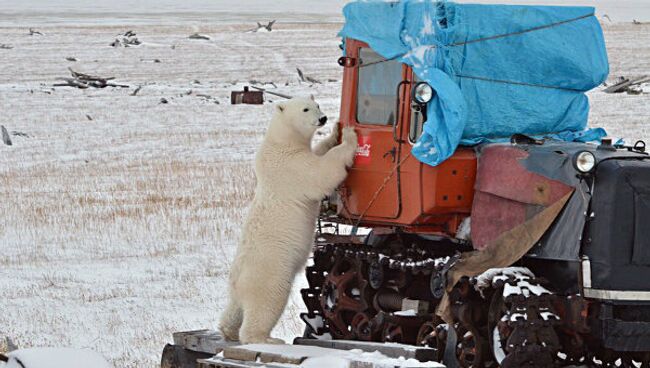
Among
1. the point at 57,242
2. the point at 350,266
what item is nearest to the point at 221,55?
the point at 57,242

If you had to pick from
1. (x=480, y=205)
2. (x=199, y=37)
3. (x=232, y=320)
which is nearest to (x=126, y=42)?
(x=199, y=37)

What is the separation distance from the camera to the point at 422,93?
8.49 m

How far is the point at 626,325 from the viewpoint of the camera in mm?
7379

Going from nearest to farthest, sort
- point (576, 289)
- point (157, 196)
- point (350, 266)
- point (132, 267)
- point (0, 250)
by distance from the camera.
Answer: point (576, 289), point (350, 266), point (132, 267), point (0, 250), point (157, 196)

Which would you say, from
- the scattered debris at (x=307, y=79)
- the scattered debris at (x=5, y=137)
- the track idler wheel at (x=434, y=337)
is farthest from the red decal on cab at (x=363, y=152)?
the scattered debris at (x=307, y=79)

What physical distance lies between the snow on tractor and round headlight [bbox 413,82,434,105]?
2 centimetres

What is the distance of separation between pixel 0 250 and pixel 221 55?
43.4 meters

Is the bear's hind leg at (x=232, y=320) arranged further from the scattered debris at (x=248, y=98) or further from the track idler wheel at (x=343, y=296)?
the scattered debris at (x=248, y=98)

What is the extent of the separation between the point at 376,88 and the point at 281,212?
1.20 metres

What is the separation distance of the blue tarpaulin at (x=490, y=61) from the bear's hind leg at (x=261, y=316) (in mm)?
1585

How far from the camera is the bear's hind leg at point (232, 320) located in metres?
9.53

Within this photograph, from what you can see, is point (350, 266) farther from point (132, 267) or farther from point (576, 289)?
point (132, 267)

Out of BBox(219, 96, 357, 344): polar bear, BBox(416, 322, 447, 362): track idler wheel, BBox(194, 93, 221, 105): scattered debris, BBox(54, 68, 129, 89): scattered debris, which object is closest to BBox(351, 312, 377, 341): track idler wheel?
BBox(416, 322, 447, 362): track idler wheel

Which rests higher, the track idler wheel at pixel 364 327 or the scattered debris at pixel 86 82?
the track idler wheel at pixel 364 327
